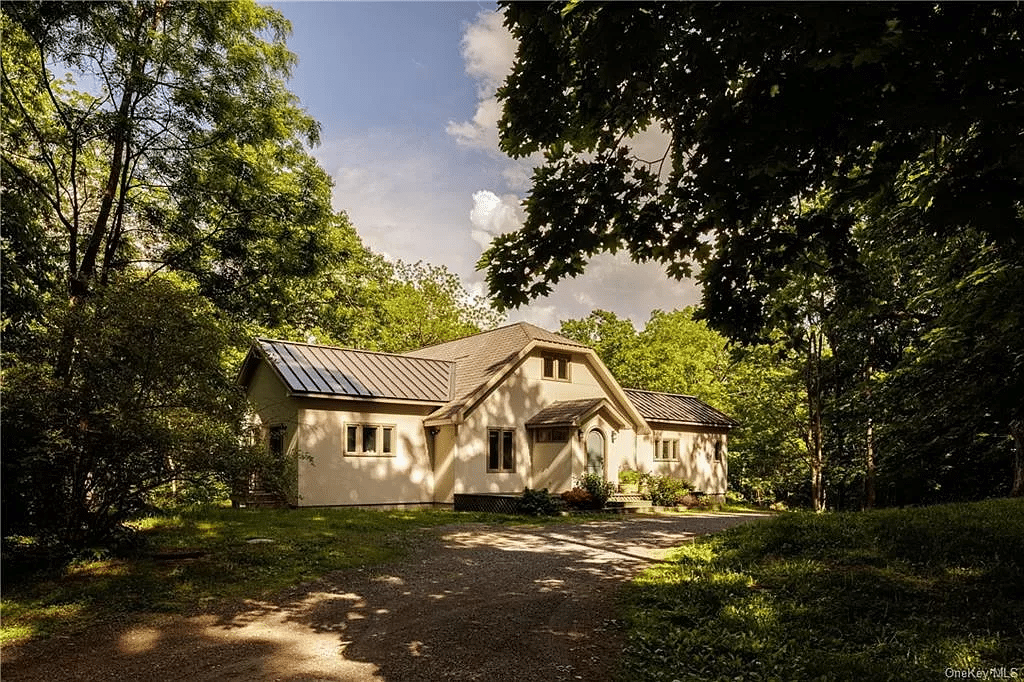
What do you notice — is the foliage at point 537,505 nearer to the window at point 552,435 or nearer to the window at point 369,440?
the window at point 552,435

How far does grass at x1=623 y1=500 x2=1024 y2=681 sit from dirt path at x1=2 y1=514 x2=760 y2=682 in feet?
2.51

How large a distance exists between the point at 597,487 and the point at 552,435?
9.03 ft

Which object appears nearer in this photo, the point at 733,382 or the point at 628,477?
the point at 628,477

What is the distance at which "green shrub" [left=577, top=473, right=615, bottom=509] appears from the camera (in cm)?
2394

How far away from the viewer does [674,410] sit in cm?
3306

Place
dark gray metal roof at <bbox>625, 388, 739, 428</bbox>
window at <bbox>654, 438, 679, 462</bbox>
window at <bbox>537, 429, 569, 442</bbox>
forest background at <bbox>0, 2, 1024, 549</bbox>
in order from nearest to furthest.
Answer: forest background at <bbox>0, 2, 1024, 549</bbox>
window at <bbox>537, 429, 569, 442</bbox>
window at <bbox>654, 438, 679, 462</bbox>
dark gray metal roof at <bbox>625, 388, 739, 428</bbox>

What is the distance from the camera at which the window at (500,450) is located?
81.3ft

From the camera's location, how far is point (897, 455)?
1505 cm

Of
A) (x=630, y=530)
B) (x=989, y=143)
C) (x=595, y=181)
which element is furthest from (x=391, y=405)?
(x=989, y=143)

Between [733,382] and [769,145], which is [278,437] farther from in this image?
[733,382]

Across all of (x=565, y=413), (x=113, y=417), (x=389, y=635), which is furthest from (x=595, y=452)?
(x=113, y=417)

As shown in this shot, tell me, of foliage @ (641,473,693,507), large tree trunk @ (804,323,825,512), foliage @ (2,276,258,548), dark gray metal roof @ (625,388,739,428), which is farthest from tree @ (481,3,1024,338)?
dark gray metal roof @ (625,388,739,428)

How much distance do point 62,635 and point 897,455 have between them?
53.5 feet

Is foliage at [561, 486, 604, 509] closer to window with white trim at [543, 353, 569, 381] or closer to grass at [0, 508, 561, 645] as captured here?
window with white trim at [543, 353, 569, 381]
